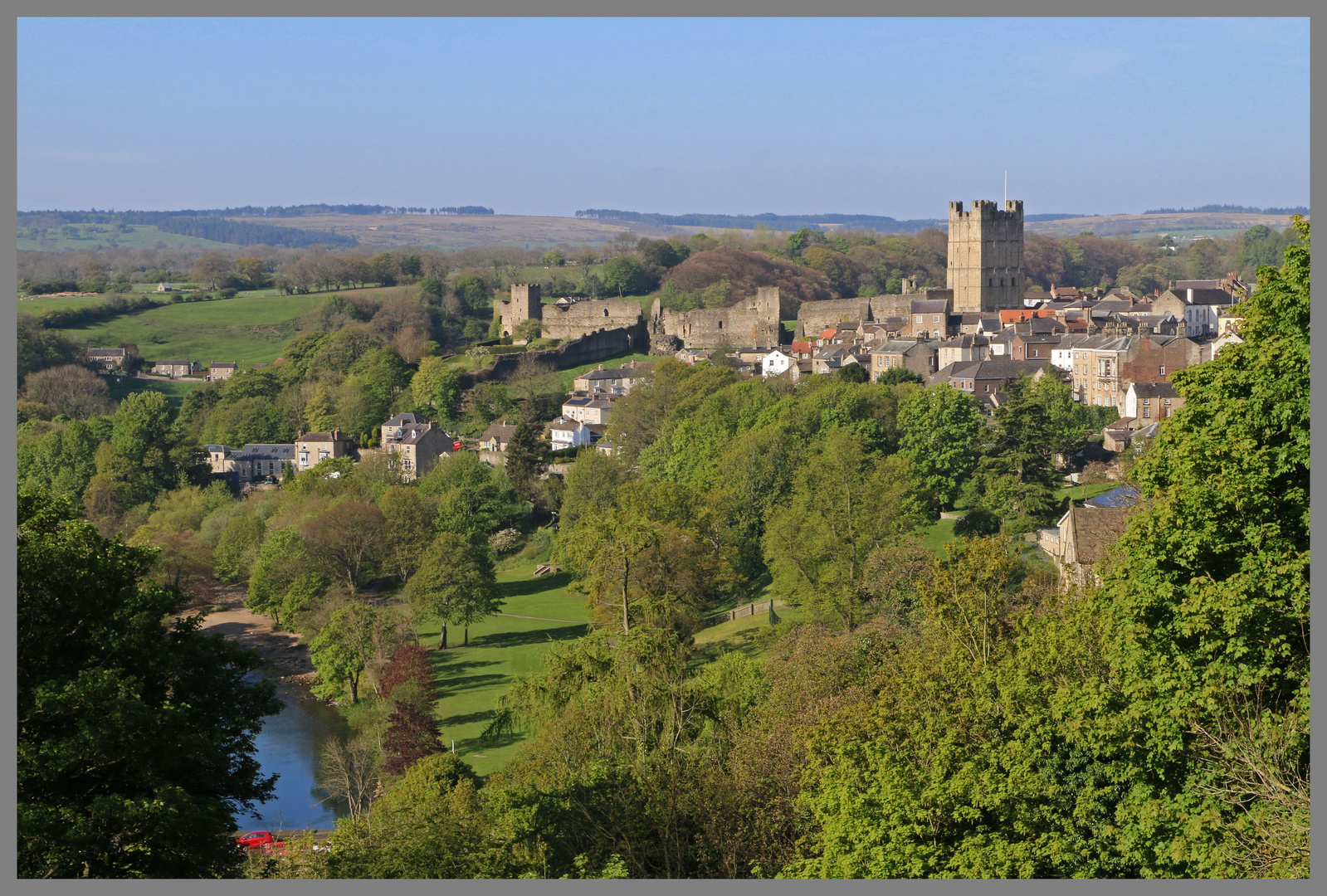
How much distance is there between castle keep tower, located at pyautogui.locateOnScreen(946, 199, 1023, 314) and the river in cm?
5975

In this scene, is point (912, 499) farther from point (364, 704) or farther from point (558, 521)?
point (558, 521)

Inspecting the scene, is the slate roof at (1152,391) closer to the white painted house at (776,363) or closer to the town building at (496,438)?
the white painted house at (776,363)

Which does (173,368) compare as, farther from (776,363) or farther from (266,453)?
(776,363)

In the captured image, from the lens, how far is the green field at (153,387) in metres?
71.6

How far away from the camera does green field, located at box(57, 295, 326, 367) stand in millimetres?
82500

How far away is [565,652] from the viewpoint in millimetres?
20938

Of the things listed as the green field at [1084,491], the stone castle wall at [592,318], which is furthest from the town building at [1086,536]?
Result: the stone castle wall at [592,318]

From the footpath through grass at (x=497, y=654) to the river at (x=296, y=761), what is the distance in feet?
8.17

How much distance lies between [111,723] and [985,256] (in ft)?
255

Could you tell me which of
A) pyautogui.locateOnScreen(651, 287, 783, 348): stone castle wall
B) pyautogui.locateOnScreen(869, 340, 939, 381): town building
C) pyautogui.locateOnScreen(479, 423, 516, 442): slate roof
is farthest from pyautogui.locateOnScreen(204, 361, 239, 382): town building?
pyautogui.locateOnScreen(869, 340, 939, 381): town building

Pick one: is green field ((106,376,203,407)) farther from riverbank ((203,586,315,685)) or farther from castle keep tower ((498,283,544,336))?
riverbank ((203,586,315,685))

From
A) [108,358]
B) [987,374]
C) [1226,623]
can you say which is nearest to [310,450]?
[108,358]

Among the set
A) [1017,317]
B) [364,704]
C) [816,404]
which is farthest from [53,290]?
[364,704]

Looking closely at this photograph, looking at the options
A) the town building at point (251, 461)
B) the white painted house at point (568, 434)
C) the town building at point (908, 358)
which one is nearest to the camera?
the white painted house at point (568, 434)
